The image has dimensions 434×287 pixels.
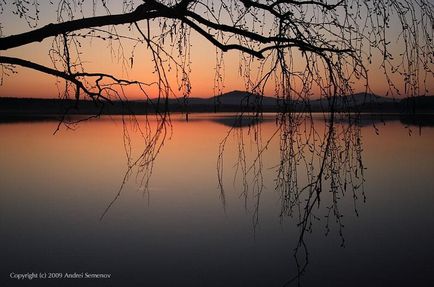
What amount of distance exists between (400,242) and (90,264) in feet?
16.6

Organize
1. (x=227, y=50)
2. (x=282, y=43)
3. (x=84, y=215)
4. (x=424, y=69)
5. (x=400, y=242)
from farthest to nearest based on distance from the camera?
(x=84, y=215) < (x=400, y=242) < (x=227, y=50) < (x=282, y=43) < (x=424, y=69)

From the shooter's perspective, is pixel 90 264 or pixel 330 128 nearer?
pixel 330 128

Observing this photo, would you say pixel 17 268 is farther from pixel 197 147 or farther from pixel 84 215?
pixel 197 147

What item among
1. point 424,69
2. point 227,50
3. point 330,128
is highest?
point 227,50

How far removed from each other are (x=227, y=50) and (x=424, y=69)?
94 cm

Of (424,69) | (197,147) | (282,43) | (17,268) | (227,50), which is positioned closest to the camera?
(424,69)

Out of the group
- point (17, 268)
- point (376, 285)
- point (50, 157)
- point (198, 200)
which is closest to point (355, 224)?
point (376, 285)

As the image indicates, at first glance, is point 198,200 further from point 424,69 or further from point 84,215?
point 424,69

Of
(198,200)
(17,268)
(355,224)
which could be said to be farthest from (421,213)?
(17,268)

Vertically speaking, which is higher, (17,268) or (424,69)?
(424,69)

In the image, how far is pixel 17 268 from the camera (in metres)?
6.23

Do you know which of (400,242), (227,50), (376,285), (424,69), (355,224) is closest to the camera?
(424,69)

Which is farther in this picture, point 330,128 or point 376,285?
point 376,285

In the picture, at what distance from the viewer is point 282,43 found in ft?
6.78
